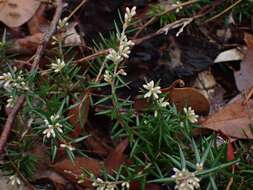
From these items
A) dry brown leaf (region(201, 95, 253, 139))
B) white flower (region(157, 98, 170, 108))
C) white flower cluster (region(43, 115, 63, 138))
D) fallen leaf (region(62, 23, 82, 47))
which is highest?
fallen leaf (region(62, 23, 82, 47))

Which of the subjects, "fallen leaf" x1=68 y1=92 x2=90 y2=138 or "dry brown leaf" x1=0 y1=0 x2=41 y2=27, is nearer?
"fallen leaf" x1=68 y1=92 x2=90 y2=138

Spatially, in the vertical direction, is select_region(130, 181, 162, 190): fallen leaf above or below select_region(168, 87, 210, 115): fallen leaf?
below

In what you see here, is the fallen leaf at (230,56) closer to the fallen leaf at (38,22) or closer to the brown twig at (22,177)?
the fallen leaf at (38,22)

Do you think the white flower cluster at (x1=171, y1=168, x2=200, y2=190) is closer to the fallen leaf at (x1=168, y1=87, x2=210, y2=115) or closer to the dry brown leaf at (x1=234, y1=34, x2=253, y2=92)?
the fallen leaf at (x1=168, y1=87, x2=210, y2=115)

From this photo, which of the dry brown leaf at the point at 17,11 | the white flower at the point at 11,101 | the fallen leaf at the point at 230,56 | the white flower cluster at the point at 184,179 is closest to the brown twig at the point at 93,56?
the white flower at the point at 11,101

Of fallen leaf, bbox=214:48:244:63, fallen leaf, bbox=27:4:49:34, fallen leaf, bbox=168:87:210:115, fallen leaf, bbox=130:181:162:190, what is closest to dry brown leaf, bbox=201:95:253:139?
fallen leaf, bbox=168:87:210:115
